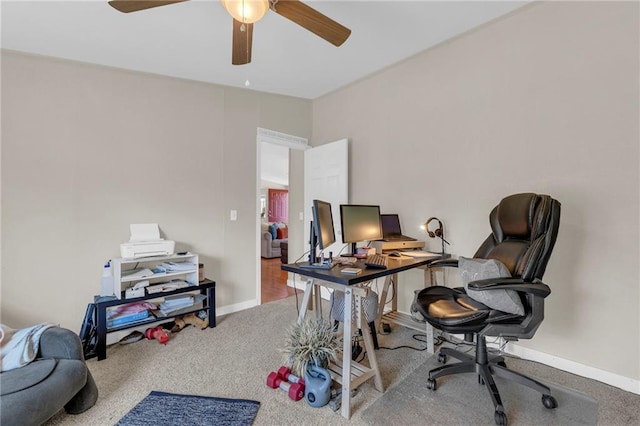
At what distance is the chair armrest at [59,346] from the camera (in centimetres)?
165

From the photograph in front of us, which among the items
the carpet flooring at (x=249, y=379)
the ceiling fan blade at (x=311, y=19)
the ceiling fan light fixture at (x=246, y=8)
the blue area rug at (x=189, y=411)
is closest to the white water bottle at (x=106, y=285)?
the carpet flooring at (x=249, y=379)

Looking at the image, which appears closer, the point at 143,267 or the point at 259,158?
the point at 143,267

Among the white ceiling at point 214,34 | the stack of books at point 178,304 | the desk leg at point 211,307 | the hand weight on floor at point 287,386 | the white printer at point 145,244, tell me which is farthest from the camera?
the desk leg at point 211,307

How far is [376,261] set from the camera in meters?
2.12

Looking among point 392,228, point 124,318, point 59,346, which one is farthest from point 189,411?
point 392,228

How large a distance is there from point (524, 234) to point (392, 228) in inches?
47.1

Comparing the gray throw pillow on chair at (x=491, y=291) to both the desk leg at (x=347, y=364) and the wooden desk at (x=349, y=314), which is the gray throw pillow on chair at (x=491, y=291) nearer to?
the wooden desk at (x=349, y=314)

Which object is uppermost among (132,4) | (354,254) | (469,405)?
(132,4)

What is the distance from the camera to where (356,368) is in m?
1.82

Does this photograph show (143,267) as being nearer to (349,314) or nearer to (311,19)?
(349,314)

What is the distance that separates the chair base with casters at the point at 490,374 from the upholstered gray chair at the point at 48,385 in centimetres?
200

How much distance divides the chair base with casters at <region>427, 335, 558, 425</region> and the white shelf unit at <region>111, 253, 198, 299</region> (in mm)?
2186

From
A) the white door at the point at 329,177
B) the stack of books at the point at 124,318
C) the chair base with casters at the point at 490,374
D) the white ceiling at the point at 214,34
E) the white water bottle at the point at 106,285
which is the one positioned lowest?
the chair base with casters at the point at 490,374

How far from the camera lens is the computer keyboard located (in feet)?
6.30
